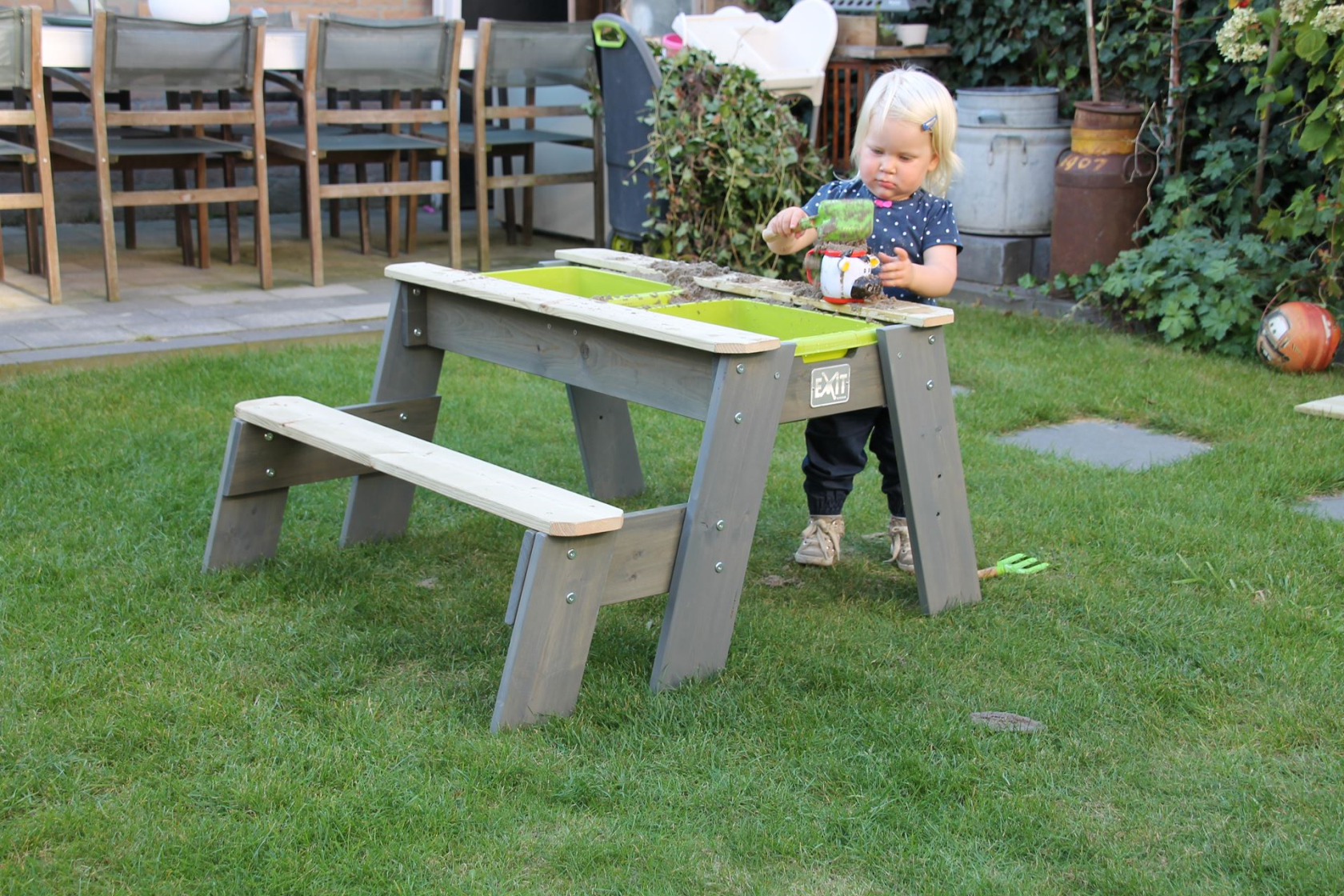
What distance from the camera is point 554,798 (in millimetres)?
2186

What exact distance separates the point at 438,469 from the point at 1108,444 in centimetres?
246

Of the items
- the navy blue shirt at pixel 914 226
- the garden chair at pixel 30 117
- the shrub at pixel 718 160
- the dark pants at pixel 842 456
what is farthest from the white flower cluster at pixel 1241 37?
the garden chair at pixel 30 117

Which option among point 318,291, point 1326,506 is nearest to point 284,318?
point 318,291

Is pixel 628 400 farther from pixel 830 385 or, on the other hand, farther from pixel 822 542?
pixel 822 542

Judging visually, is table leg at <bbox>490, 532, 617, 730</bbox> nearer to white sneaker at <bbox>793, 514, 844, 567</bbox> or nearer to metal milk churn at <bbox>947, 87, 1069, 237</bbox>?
white sneaker at <bbox>793, 514, 844, 567</bbox>

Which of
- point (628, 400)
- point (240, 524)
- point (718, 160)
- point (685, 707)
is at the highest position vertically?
point (718, 160)

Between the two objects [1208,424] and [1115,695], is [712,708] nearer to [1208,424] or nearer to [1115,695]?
[1115,695]

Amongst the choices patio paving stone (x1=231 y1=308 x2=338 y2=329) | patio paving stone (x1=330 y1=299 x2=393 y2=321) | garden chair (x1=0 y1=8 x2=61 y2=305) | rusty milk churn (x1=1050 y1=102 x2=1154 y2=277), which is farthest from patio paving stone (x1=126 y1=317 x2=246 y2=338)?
rusty milk churn (x1=1050 y1=102 x2=1154 y2=277)

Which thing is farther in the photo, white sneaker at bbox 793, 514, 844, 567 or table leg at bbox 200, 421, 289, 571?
white sneaker at bbox 793, 514, 844, 567

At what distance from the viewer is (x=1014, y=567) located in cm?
322

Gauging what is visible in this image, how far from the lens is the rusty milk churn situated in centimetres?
605

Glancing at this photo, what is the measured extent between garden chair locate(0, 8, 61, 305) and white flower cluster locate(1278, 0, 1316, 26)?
15.1ft

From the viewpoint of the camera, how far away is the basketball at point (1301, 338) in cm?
500

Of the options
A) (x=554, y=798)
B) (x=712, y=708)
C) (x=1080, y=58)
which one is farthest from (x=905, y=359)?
(x=1080, y=58)
